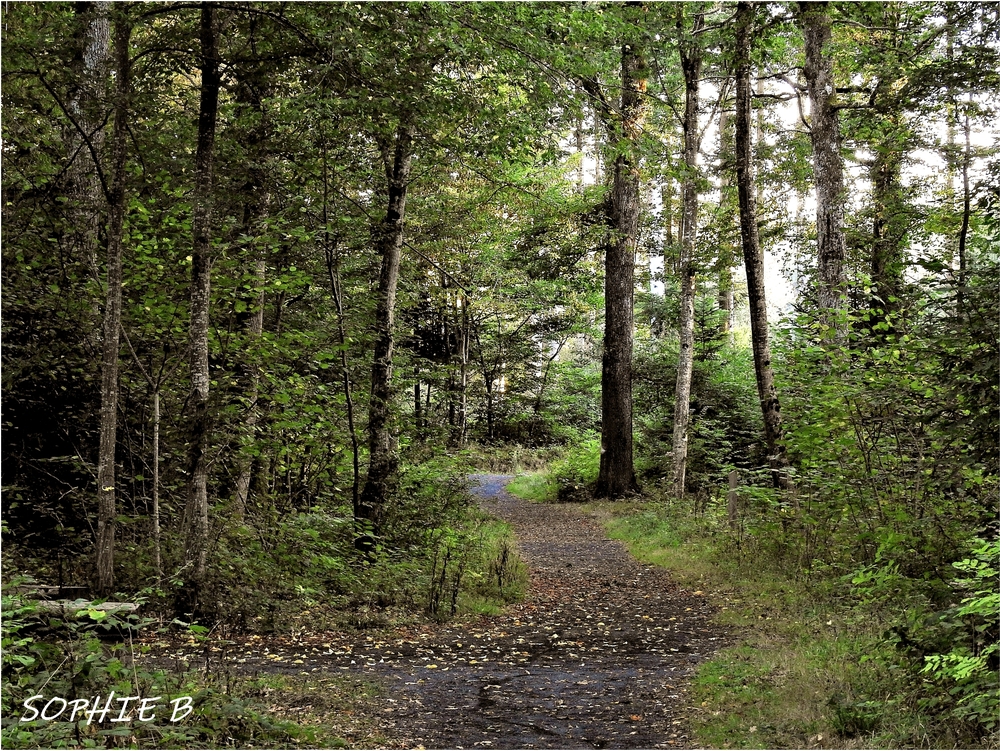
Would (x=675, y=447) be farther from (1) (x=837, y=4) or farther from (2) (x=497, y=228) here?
(1) (x=837, y=4)

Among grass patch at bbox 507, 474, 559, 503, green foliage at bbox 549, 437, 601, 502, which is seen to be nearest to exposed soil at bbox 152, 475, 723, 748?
green foliage at bbox 549, 437, 601, 502

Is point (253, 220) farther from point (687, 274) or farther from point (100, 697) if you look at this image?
point (687, 274)

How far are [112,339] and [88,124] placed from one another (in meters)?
2.87

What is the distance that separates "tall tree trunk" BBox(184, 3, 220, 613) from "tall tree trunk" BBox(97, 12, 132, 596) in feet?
2.25

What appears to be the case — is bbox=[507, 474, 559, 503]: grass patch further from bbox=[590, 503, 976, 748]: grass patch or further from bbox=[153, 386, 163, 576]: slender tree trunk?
bbox=[153, 386, 163, 576]: slender tree trunk

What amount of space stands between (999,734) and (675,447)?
1265cm

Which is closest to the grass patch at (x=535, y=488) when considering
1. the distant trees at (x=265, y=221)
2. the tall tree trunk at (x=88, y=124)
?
the distant trees at (x=265, y=221)

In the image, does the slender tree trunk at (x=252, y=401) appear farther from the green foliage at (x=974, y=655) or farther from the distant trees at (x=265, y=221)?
the green foliage at (x=974, y=655)

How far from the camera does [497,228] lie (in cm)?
1980

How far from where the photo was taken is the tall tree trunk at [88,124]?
662 centimetres

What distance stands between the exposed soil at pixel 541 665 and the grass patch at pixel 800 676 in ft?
1.09

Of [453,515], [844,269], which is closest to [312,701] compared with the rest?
[453,515]

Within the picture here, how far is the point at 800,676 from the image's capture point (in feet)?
18.8

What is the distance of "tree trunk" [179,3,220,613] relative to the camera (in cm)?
710
